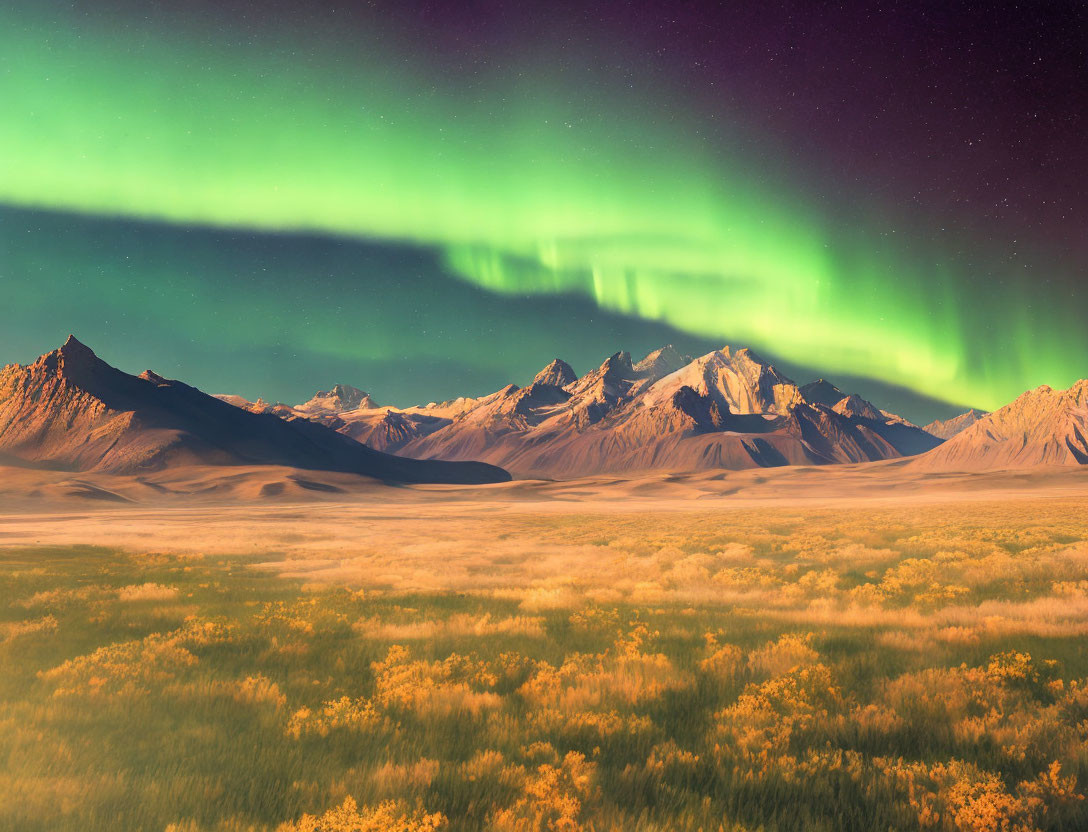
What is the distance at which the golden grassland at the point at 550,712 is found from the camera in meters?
6.31

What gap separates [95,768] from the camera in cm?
705

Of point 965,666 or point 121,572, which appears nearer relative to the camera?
point 965,666

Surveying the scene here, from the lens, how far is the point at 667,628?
49.1 feet

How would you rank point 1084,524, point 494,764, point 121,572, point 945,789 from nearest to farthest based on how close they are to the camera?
point 945,789 → point 494,764 → point 121,572 → point 1084,524

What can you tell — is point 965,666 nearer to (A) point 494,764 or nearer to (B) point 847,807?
(B) point 847,807

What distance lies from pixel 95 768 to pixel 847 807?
8.21 m

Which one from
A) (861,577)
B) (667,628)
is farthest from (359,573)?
(861,577)

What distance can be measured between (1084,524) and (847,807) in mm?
56423

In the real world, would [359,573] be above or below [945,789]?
below

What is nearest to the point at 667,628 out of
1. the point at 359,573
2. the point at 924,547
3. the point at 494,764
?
the point at 494,764

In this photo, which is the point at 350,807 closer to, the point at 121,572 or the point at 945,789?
the point at 945,789

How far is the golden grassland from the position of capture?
248 inches

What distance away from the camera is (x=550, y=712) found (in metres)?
8.88

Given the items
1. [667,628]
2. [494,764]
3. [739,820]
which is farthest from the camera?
[667,628]
